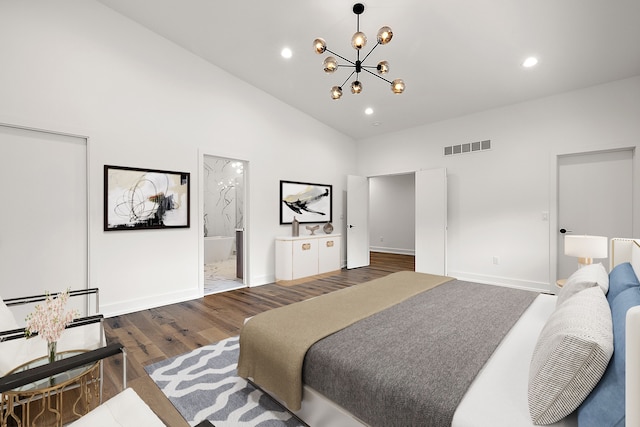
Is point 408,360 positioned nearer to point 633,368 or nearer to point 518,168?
point 633,368

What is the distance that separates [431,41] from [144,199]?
3959 mm

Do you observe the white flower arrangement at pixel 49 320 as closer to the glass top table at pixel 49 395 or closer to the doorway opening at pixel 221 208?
the glass top table at pixel 49 395

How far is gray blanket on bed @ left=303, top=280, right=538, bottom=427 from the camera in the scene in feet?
3.83

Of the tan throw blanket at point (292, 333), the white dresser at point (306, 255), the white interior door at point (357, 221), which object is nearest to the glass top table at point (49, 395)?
the tan throw blanket at point (292, 333)

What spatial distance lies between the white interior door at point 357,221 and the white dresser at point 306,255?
53 centimetres

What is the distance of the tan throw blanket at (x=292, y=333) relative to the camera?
1.57 meters

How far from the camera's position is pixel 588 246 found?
109 inches

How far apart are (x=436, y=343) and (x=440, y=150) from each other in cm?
461

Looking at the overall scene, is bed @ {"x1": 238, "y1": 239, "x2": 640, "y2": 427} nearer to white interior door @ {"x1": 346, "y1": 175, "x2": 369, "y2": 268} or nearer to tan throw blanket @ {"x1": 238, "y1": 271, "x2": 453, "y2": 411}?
tan throw blanket @ {"x1": 238, "y1": 271, "x2": 453, "y2": 411}

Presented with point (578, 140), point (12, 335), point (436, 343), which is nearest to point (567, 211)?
point (578, 140)

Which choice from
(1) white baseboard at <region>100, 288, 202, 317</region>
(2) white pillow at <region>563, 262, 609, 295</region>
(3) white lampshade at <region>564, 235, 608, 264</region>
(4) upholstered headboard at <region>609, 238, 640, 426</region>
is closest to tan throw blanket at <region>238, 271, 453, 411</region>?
(2) white pillow at <region>563, 262, 609, 295</region>

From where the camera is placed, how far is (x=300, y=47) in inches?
149

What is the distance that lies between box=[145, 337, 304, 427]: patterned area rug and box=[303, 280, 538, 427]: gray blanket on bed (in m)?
0.50

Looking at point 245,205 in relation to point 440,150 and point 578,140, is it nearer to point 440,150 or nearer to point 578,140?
point 440,150
